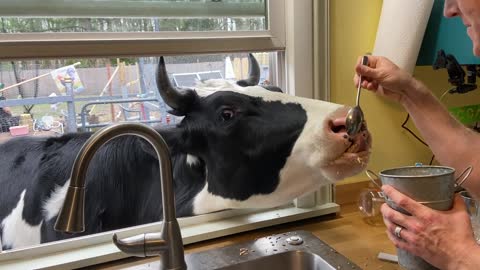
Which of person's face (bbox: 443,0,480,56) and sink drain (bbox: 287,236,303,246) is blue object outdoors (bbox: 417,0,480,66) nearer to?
person's face (bbox: 443,0,480,56)

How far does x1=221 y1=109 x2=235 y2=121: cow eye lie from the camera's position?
1137 mm

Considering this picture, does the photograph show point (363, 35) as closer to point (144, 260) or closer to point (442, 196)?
point (442, 196)

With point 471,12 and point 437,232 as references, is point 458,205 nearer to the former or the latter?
point 437,232

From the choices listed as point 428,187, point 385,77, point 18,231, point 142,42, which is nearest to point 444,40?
point 385,77

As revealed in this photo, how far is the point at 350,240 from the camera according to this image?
1.18 m

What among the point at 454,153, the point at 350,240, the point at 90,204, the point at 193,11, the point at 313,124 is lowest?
the point at 350,240

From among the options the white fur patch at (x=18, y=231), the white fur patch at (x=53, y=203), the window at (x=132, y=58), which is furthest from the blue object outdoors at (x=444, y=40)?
the white fur patch at (x=18, y=231)

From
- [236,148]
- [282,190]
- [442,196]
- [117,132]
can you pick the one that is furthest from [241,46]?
[442,196]

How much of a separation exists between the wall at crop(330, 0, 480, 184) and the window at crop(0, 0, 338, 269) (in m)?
0.08

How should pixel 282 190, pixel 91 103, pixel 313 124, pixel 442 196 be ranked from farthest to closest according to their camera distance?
pixel 91 103 < pixel 282 190 < pixel 313 124 < pixel 442 196

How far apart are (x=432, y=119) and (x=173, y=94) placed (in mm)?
676

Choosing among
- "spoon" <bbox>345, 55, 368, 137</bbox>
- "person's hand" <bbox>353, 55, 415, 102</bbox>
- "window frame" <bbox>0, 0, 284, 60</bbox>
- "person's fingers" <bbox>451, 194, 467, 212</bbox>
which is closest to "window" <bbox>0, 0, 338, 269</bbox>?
"window frame" <bbox>0, 0, 284, 60</bbox>

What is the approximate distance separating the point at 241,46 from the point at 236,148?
0.31 m

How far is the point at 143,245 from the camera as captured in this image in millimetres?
854
